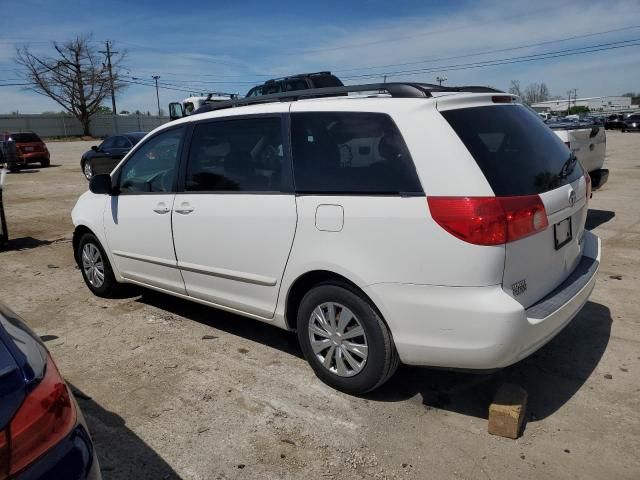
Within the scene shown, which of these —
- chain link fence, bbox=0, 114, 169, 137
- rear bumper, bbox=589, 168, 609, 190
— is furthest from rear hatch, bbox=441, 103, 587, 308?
chain link fence, bbox=0, 114, 169, 137

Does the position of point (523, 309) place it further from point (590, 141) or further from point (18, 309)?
point (590, 141)

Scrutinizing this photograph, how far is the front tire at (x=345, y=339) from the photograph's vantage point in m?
3.07

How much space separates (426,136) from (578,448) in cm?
184

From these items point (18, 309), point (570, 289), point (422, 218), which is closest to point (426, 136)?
point (422, 218)

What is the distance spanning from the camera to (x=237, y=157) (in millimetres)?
3826

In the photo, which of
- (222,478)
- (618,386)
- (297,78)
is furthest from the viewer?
(297,78)

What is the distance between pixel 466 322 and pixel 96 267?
4.00 m

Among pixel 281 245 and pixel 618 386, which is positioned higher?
pixel 281 245

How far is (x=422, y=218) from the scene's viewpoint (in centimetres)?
279

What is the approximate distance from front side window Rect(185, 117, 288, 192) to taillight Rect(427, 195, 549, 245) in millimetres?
1143

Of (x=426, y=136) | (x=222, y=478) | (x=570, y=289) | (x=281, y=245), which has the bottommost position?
(x=222, y=478)

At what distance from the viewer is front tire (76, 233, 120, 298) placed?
521 centimetres

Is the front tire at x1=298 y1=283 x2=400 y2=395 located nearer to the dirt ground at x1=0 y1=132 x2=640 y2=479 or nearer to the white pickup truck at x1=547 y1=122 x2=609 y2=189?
the dirt ground at x1=0 y1=132 x2=640 y2=479

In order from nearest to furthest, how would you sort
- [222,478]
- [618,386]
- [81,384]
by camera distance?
[222,478] → [618,386] → [81,384]
